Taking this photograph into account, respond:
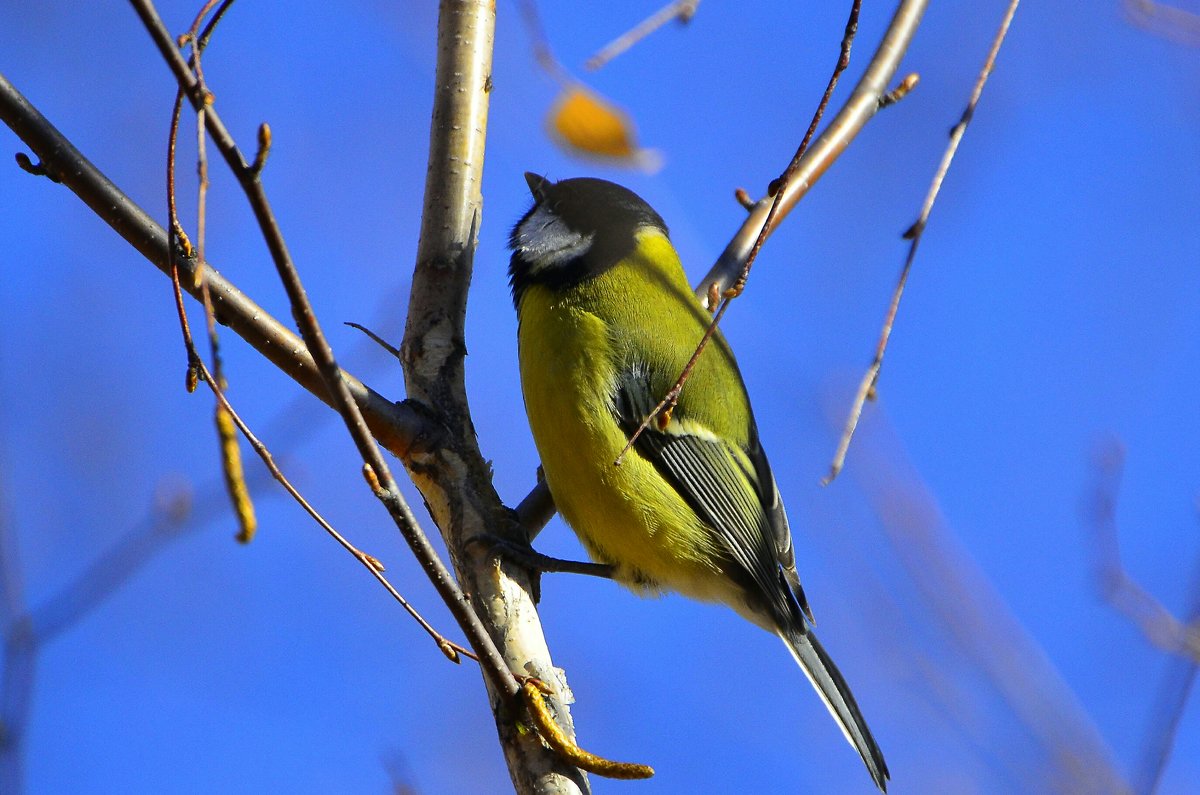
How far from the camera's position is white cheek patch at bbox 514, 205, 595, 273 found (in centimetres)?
379

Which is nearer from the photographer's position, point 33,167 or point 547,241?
point 33,167

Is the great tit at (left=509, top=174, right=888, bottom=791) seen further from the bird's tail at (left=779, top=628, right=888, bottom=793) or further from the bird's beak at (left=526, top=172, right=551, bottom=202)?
the bird's beak at (left=526, top=172, right=551, bottom=202)

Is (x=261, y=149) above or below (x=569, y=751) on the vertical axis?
above

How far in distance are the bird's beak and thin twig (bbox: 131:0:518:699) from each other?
2535 mm

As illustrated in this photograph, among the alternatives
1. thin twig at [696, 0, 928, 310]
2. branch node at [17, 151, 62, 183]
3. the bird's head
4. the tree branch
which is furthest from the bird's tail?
branch node at [17, 151, 62, 183]

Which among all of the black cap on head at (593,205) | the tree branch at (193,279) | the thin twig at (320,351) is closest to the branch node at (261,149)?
the thin twig at (320,351)

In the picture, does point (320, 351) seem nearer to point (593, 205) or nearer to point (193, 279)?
point (193, 279)

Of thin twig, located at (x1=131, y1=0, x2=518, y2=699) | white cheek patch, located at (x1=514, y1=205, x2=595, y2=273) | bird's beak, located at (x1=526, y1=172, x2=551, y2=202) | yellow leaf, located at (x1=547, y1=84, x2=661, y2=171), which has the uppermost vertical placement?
bird's beak, located at (x1=526, y1=172, x2=551, y2=202)

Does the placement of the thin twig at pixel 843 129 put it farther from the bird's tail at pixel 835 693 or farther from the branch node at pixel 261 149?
the branch node at pixel 261 149

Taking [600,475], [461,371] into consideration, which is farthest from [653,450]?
[461,371]

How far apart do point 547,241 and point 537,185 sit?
1.32ft

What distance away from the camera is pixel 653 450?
337 centimetres

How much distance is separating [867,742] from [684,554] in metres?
0.78

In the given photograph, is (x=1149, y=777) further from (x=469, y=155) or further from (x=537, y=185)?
(x=537, y=185)
